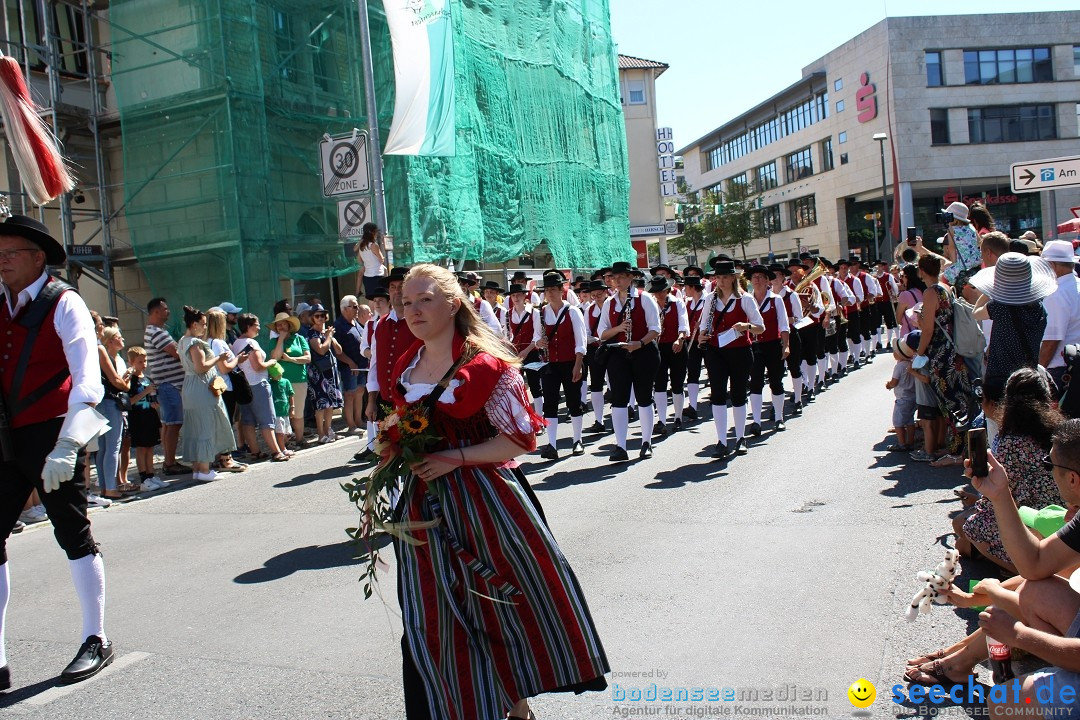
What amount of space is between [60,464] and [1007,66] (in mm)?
57236

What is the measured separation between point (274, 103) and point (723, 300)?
1040 cm

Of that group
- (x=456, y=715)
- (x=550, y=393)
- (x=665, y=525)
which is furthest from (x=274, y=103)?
(x=456, y=715)

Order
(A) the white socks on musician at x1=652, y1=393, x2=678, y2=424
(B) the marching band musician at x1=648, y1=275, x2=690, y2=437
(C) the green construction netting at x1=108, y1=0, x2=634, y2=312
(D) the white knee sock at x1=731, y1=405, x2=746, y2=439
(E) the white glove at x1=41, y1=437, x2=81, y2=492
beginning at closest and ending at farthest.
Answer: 1. (E) the white glove at x1=41, y1=437, x2=81, y2=492
2. (D) the white knee sock at x1=731, y1=405, x2=746, y2=439
3. (A) the white socks on musician at x1=652, y1=393, x2=678, y2=424
4. (B) the marching band musician at x1=648, y1=275, x2=690, y2=437
5. (C) the green construction netting at x1=108, y1=0, x2=634, y2=312

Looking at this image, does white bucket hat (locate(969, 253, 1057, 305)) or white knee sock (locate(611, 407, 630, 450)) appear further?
white knee sock (locate(611, 407, 630, 450))

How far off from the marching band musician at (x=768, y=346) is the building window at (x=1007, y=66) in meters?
46.9

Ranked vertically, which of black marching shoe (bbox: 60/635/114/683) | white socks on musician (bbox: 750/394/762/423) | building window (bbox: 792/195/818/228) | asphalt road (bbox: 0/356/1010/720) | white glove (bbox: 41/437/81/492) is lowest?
asphalt road (bbox: 0/356/1010/720)

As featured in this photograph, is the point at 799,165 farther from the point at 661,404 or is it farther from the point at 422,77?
the point at 661,404

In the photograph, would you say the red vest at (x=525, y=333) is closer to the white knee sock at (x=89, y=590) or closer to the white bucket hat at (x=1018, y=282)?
the white bucket hat at (x=1018, y=282)

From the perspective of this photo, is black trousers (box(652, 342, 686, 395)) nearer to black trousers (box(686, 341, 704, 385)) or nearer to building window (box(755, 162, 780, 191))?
black trousers (box(686, 341, 704, 385))

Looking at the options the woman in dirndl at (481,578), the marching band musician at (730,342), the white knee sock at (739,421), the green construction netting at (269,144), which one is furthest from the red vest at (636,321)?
the green construction netting at (269,144)

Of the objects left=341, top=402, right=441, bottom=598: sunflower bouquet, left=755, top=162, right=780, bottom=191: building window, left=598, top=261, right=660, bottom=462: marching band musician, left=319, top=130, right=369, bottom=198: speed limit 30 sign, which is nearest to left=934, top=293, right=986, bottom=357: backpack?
left=598, top=261, right=660, bottom=462: marching band musician

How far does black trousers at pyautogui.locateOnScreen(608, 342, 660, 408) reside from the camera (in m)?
9.68

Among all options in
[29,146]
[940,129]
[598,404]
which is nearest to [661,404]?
[598,404]

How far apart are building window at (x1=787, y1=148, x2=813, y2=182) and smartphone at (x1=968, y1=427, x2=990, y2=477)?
60542mm
